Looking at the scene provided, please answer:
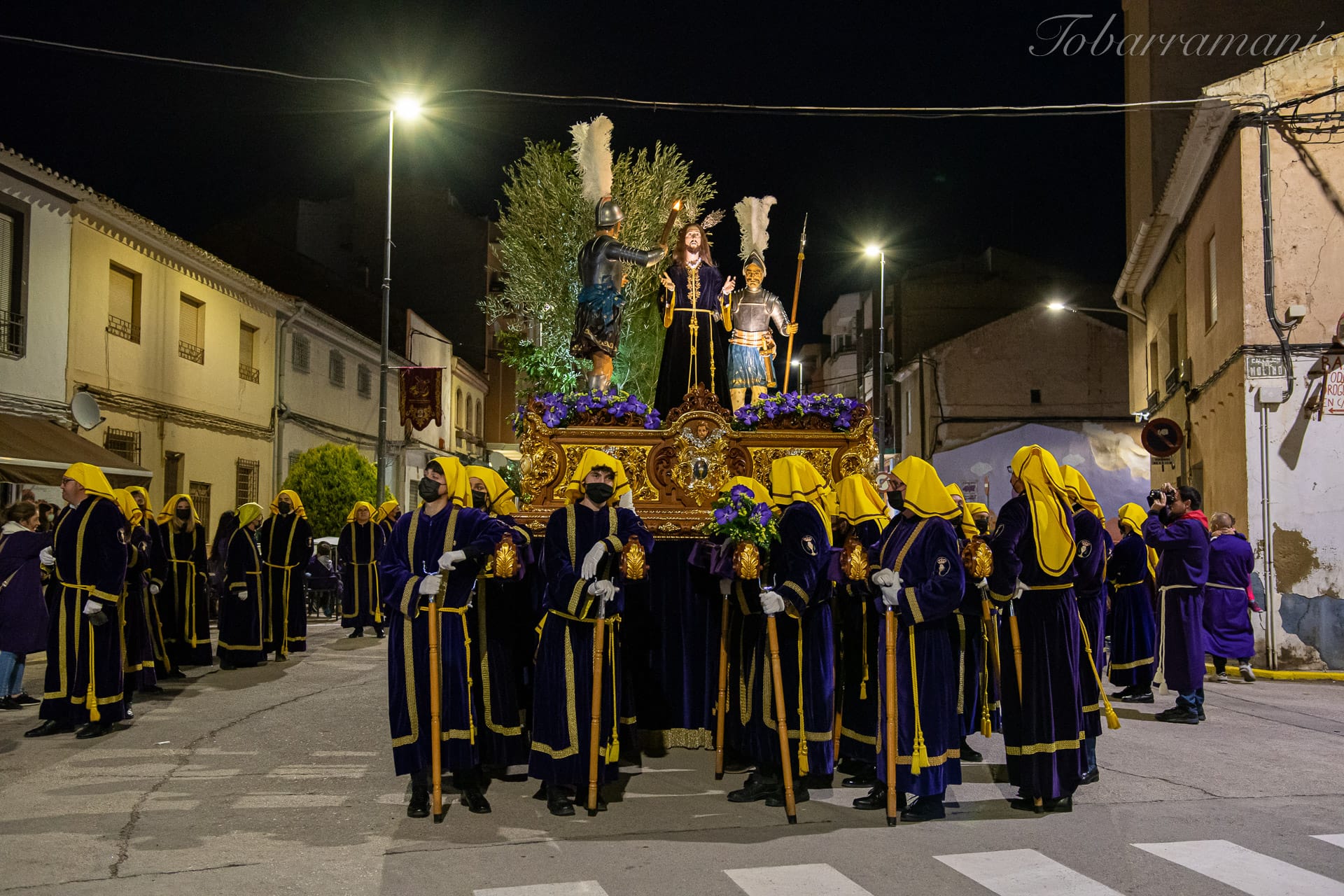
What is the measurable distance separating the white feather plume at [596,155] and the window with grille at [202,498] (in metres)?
15.2

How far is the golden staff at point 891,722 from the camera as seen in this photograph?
6.64m

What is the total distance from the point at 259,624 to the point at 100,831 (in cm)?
835

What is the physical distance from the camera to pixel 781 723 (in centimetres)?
686

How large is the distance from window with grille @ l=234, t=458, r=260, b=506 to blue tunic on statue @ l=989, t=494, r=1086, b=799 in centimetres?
2076

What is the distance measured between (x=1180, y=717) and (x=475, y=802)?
680 cm

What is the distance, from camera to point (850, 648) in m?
8.14

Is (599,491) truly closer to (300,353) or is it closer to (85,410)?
(85,410)

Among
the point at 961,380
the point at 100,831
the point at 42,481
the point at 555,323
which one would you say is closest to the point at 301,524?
the point at 42,481

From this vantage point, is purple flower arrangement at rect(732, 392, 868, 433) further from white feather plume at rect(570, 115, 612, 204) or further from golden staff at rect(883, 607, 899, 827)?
golden staff at rect(883, 607, 899, 827)

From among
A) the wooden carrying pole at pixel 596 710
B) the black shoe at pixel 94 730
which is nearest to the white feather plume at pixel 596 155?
the wooden carrying pole at pixel 596 710

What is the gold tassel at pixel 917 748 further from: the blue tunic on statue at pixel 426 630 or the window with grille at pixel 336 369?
the window with grille at pixel 336 369

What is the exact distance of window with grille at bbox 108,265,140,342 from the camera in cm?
1983

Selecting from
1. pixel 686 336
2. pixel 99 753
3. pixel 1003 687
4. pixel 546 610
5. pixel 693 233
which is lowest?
pixel 99 753

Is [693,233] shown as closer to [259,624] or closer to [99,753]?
[99,753]
